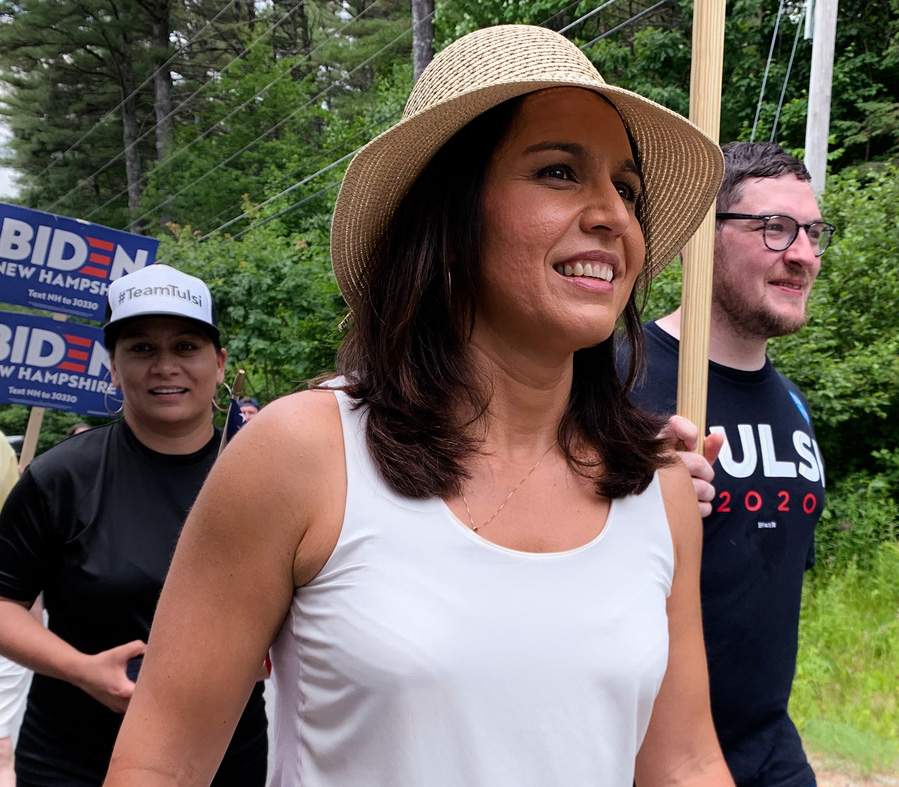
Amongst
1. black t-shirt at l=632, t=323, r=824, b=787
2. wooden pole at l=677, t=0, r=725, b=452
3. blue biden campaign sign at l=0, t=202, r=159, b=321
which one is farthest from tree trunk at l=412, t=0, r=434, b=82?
wooden pole at l=677, t=0, r=725, b=452

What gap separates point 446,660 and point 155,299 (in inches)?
66.4

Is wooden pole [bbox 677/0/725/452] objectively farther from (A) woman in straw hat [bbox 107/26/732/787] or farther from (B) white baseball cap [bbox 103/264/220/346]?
(B) white baseball cap [bbox 103/264/220/346]

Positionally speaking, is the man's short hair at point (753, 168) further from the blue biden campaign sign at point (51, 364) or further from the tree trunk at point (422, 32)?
the tree trunk at point (422, 32)

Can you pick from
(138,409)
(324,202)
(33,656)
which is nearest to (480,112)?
(138,409)

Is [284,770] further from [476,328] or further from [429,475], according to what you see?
[476,328]

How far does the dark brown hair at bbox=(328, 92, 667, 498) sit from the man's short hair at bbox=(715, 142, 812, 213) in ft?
4.06

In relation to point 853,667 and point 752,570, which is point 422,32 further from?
point 752,570

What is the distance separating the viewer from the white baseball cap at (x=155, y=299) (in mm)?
2584

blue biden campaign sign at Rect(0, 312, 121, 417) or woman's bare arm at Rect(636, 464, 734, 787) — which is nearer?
woman's bare arm at Rect(636, 464, 734, 787)

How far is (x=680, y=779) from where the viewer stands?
5.22ft

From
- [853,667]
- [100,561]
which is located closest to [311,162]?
[853,667]

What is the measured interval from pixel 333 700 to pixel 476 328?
64 cm

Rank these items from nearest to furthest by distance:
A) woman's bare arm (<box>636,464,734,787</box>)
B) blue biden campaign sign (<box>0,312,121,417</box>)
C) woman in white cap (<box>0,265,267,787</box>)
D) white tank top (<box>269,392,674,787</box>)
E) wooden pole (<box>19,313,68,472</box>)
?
white tank top (<box>269,392,674,787</box>)
woman's bare arm (<box>636,464,734,787</box>)
woman in white cap (<box>0,265,267,787</box>)
wooden pole (<box>19,313,68,472</box>)
blue biden campaign sign (<box>0,312,121,417</box>)

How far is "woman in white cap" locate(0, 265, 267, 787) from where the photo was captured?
2.27 metres
